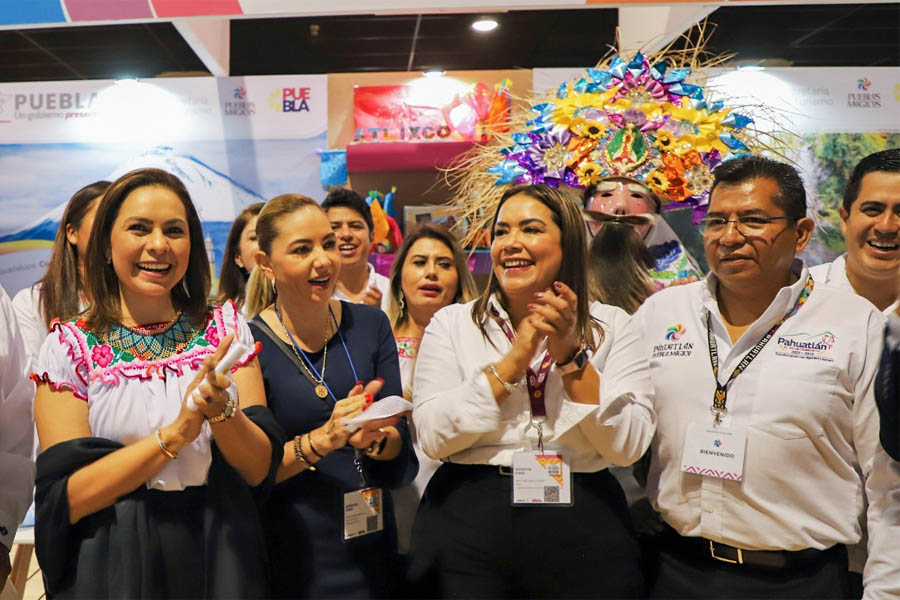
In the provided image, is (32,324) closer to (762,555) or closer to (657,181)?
(657,181)

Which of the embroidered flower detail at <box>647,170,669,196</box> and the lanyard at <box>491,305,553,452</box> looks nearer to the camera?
the lanyard at <box>491,305,553,452</box>

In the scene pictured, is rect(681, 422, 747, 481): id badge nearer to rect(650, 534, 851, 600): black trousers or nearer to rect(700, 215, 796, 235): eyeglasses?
rect(650, 534, 851, 600): black trousers

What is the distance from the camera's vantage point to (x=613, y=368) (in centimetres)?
216

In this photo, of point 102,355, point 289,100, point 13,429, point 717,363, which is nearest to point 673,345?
point 717,363

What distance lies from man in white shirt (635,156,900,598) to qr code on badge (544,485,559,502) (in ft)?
1.03

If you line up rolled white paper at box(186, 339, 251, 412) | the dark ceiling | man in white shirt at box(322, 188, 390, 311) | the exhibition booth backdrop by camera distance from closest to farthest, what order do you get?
rolled white paper at box(186, 339, 251, 412), man in white shirt at box(322, 188, 390, 311), the exhibition booth backdrop, the dark ceiling

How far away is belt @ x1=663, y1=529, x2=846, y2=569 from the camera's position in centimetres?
203

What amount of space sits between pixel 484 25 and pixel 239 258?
16.0 feet

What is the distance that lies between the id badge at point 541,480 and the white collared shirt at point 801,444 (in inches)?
11.6

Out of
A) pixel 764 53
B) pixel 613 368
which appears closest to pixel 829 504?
pixel 613 368

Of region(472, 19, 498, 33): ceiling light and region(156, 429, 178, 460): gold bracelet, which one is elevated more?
region(472, 19, 498, 33): ceiling light

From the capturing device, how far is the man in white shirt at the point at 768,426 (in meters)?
2.03

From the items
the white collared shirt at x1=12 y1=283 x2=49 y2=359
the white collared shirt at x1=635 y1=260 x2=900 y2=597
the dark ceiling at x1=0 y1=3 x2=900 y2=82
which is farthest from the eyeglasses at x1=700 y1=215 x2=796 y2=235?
the dark ceiling at x1=0 y1=3 x2=900 y2=82

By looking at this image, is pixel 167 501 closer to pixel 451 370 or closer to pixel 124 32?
pixel 451 370
